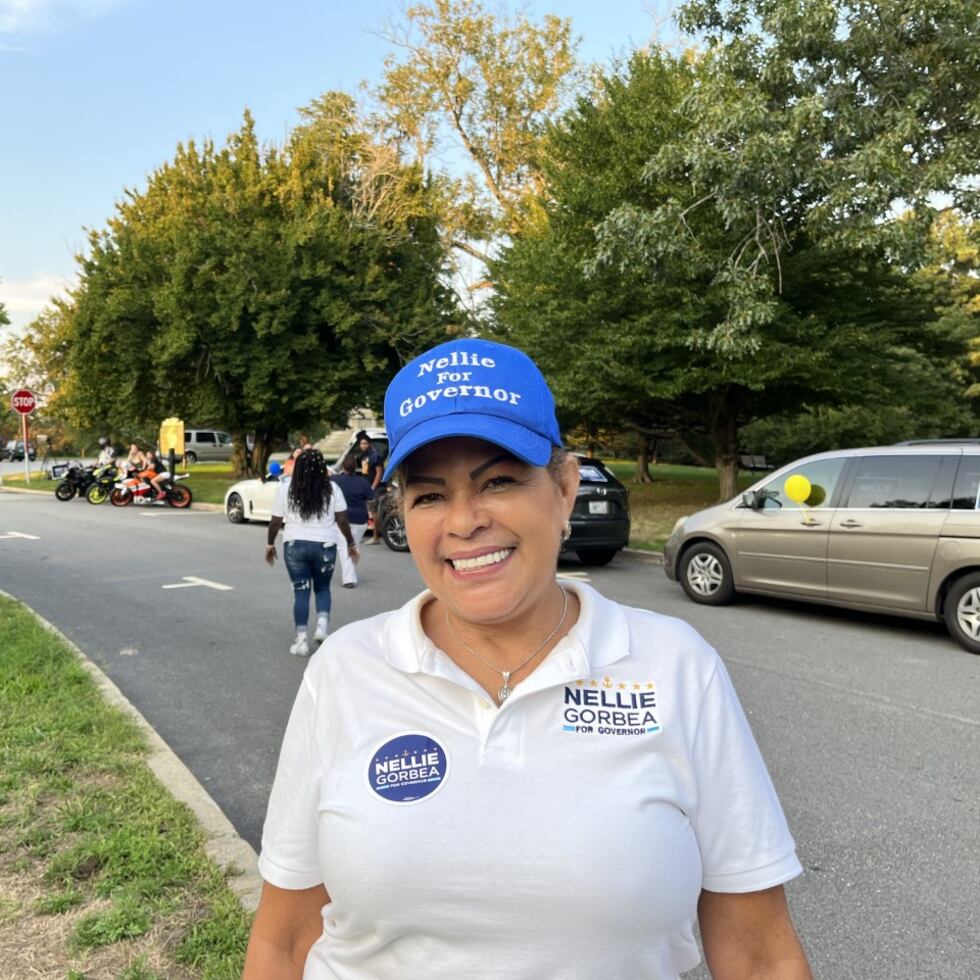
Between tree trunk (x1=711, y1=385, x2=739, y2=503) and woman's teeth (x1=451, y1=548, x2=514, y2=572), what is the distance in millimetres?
17085

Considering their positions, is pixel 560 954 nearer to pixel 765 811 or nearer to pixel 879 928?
pixel 765 811

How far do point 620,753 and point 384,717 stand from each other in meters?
0.39

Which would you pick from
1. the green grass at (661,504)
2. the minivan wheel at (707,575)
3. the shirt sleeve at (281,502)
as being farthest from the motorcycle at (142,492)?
the minivan wheel at (707,575)

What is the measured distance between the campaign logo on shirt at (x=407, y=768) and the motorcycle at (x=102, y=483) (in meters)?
24.0

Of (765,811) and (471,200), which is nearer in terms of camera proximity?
(765,811)

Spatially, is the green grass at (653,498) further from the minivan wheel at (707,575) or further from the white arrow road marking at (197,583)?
the white arrow road marking at (197,583)

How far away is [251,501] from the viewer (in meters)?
18.1

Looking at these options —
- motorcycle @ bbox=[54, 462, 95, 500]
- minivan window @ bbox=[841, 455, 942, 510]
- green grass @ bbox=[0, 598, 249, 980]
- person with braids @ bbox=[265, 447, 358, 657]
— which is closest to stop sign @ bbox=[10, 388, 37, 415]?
motorcycle @ bbox=[54, 462, 95, 500]

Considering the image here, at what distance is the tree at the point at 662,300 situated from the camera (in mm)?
14453

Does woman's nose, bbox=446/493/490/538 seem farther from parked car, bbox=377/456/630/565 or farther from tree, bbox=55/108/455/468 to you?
tree, bbox=55/108/455/468

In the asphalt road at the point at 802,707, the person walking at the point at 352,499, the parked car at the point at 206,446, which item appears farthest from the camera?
the parked car at the point at 206,446

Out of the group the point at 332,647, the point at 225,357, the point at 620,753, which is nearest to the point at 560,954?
the point at 620,753

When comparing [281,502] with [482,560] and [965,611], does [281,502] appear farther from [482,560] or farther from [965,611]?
[482,560]

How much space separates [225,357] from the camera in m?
→ 26.4
